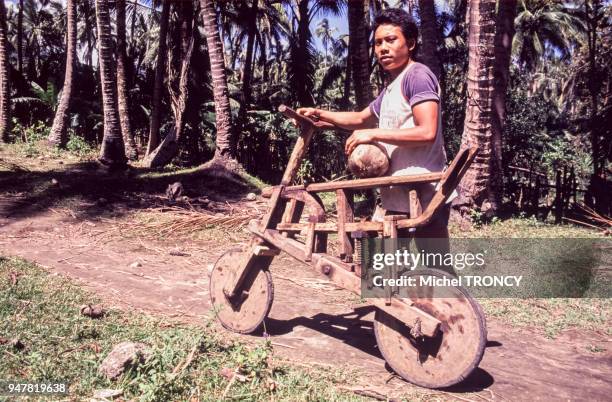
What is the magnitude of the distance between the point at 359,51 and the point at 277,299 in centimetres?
603

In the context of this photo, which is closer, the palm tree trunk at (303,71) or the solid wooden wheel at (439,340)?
the solid wooden wheel at (439,340)

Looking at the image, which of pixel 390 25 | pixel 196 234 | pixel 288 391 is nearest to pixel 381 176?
pixel 390 25

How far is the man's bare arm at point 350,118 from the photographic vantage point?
326 cm

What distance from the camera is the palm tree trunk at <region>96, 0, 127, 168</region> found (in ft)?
34.3

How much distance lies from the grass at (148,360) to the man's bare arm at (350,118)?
1.56 meters

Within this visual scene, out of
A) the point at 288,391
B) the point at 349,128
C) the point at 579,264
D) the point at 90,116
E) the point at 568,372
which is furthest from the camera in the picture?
the point at 90,116

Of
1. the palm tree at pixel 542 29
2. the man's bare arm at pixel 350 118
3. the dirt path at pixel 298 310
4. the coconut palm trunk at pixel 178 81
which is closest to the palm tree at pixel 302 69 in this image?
the coconut palm trunk at pixel 178 81

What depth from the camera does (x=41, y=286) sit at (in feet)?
13.7

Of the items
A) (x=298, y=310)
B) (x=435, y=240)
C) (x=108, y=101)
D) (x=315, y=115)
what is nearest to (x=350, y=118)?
(x=315, y=115)

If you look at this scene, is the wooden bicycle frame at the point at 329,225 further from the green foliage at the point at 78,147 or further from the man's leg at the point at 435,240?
the green foliage at the point at 78,147

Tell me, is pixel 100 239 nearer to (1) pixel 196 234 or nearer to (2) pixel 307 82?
(1) pixel 196 234

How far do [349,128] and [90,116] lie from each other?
14185 millimetres

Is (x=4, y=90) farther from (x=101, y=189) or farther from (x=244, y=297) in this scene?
(x=244, y=297)

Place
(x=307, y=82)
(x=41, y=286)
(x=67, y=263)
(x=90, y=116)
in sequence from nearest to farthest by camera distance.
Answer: (x=41, y=286)
(x=67, y=263)
(x=90, y=116)
(x=307, y=82)
